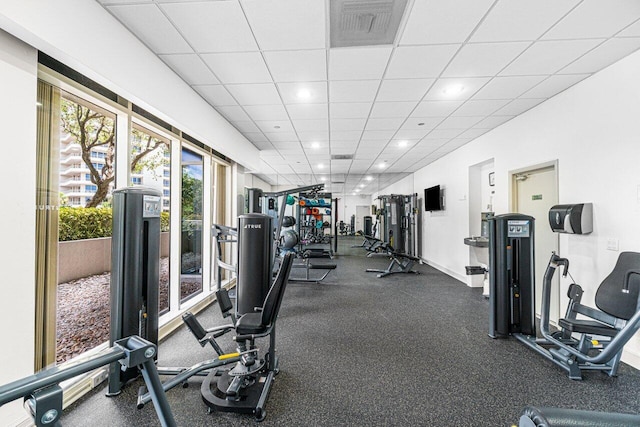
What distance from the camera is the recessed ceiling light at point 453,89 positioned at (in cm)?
317

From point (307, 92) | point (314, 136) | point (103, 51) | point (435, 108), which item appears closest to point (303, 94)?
point (307, 92)

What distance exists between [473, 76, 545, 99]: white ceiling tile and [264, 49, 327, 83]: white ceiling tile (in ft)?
6.55

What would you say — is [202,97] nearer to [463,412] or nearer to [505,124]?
[463,412]

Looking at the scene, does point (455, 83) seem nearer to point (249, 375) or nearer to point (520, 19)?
point (520, 19)

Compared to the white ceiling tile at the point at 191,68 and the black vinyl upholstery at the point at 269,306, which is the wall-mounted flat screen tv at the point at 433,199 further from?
the black vinyl upholstery at the point at 269,306

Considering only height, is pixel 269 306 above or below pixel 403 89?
below

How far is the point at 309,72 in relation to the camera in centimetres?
290

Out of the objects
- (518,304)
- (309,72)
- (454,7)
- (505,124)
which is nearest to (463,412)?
(518,304)

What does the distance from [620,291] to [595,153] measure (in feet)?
4.76

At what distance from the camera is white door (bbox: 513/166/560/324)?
3445 millimetres

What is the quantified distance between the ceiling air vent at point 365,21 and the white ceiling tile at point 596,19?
135 centimetres

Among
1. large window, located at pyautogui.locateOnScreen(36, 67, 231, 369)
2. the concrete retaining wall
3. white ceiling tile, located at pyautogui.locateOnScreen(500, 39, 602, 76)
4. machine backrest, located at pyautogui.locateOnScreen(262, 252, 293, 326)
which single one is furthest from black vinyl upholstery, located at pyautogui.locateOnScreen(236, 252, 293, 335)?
white ceiling tile, located at pyautogui.locateOnScreen(500, 39, 602, 76)

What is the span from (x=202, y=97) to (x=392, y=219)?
6.23m

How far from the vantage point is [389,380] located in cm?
231
